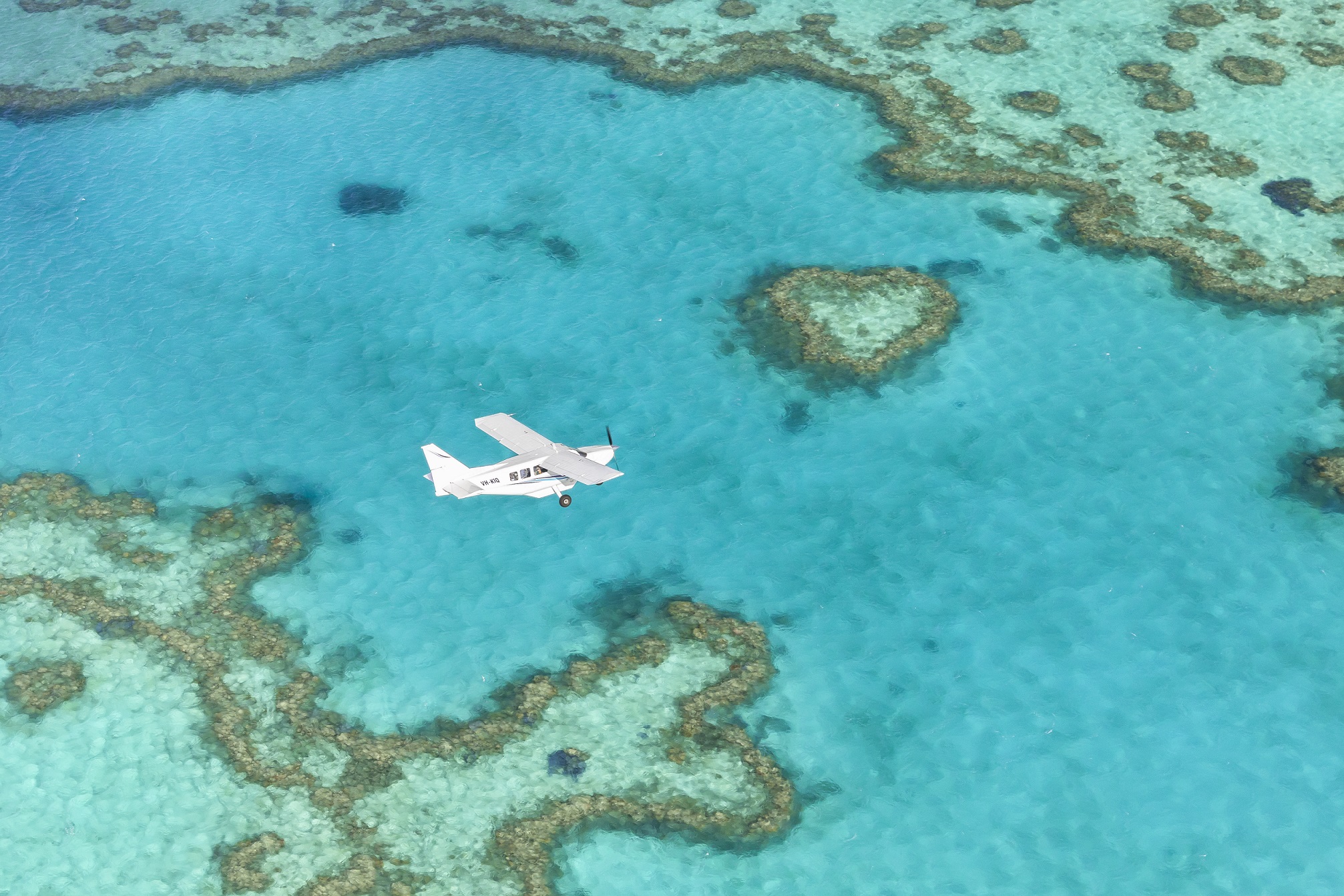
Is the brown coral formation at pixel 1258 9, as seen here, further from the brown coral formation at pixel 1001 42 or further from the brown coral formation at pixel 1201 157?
the brown coral formation at pixel 1201 157

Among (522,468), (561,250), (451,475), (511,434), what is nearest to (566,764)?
(522,468)

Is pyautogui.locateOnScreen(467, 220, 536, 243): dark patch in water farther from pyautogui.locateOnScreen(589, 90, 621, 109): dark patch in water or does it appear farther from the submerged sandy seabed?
the submerged sandy seabed

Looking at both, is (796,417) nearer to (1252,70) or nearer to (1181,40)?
(1252,70)

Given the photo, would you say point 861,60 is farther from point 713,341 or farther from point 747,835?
point 747,835

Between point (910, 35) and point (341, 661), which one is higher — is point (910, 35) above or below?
above

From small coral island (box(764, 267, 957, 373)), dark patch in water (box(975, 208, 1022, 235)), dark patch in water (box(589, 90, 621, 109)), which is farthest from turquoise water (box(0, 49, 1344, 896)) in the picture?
small coral island (box(764, 267, 957, 373))
